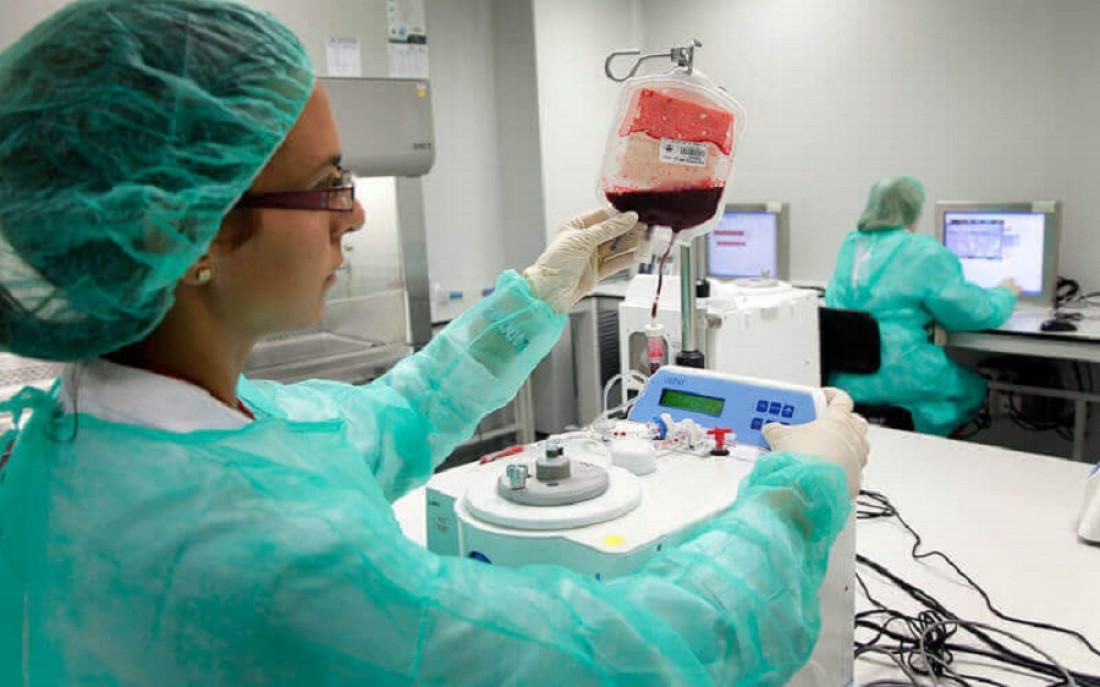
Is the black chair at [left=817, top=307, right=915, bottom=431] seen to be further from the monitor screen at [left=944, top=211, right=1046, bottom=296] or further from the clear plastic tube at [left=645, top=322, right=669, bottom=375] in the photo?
the clear plastic tube at [left=645, top=322, right=669, bottom=375]

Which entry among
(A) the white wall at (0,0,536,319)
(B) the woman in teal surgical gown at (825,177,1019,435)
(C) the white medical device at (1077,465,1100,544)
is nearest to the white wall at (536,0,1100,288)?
(A) the white wall at (0,0,536,319)

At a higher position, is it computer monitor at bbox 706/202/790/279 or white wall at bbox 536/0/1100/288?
white wall at bbox 536/0/1100/288

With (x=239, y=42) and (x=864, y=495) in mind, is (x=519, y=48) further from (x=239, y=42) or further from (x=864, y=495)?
(x=239, y=42)

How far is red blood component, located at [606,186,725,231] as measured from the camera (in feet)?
4.19

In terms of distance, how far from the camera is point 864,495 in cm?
173

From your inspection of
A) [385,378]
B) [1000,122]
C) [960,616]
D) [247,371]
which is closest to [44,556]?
[385,378]

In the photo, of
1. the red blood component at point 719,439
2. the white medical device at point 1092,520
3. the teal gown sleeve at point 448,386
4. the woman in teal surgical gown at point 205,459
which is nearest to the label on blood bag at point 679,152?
the teal gown sleeve at point 448,386

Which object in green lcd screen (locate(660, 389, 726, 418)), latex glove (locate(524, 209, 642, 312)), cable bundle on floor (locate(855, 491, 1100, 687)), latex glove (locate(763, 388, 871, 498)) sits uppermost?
latex glove (locate(524, 209, 642, 312))

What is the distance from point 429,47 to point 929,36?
2.34m

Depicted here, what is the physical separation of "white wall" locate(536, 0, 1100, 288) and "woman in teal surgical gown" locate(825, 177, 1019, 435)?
713 mm

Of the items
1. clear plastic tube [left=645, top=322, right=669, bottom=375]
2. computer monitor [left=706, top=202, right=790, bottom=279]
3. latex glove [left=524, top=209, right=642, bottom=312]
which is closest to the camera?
latex glove [left=524, top=209, right=642, bottom=312]

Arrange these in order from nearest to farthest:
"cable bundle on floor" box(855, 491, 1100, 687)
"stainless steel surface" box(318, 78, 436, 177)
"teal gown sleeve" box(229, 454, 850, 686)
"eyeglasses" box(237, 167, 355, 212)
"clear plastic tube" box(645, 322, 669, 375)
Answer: "teal gown sleeve" box(229, 454, 850, 686) → "eyeglasses" box(237, 167, 355, 212) → "cable bundle on floor" box(855, 491, 1100, 687) → "clear plastic tube" box(645, 322, 669, 375) → "stainless steel surface" box(318, 78, 436, 177)

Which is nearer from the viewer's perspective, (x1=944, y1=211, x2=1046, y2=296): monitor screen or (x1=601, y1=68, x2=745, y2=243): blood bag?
(x1=601, y1=68, x2=745, y2=243): blood bag

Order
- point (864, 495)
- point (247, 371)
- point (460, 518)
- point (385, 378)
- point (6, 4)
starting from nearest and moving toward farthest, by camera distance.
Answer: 1. point (460, 518)
2. point (385, 378)
3. point (864, 495)
4. point (6, 4)
5. point (247, 371)
